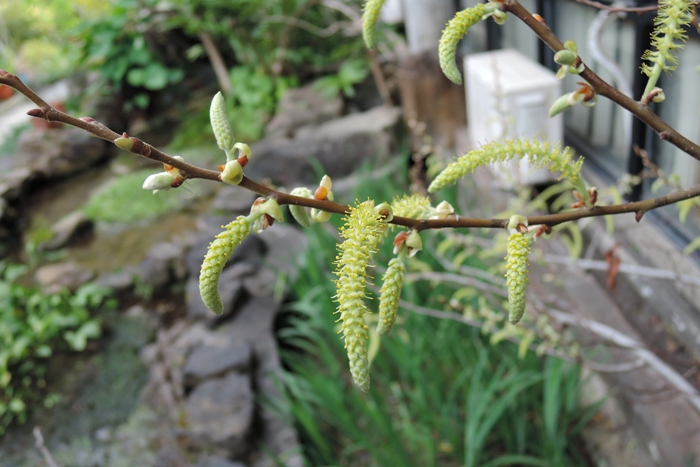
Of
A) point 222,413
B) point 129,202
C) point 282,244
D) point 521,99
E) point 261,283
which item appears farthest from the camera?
point 129,202

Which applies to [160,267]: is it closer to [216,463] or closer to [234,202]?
[234,202]

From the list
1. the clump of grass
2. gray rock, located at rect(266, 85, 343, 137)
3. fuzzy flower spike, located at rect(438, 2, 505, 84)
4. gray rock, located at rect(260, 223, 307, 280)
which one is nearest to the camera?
fuzzy flower spike, located at rect(438, 2, 505, 84)

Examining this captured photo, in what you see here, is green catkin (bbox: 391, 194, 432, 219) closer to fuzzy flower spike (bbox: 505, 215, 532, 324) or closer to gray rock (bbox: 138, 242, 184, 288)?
fuzzy flower spike (bbox: 505, 215, 532, 324)

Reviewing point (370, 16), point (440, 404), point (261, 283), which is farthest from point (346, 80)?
point (370, 16)

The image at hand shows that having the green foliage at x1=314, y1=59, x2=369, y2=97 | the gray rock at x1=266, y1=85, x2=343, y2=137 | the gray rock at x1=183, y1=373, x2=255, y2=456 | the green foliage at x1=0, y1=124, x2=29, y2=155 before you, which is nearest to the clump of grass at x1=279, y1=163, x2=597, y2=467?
the gray rock at x1=183, y1=373, x2=255, y2=456

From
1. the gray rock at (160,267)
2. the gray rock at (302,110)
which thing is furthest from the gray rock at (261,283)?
the gray rock at (302,110)

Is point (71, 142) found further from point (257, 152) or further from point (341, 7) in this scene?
point (341, 7)

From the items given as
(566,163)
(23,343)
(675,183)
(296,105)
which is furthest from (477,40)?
(566,163)
